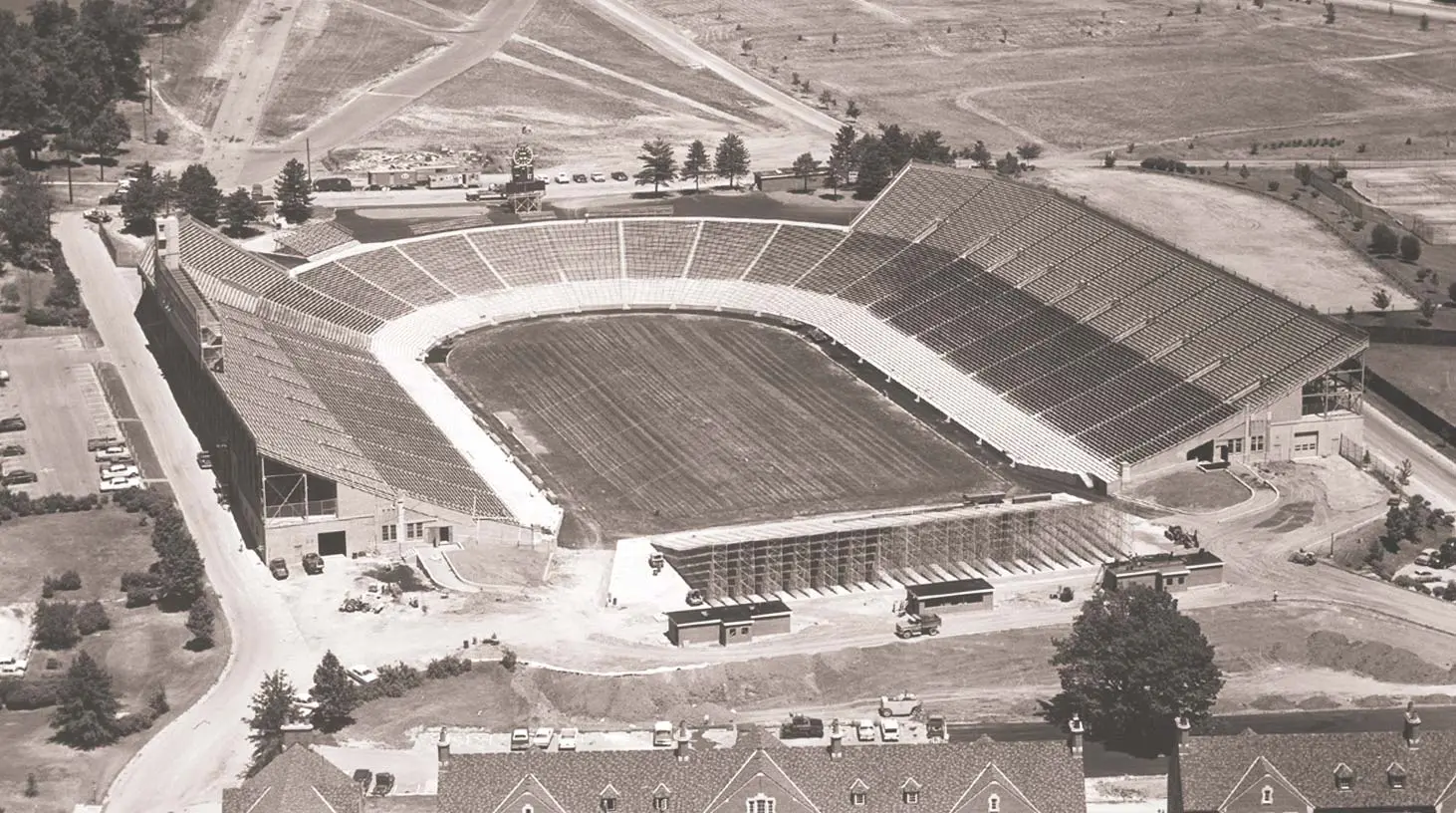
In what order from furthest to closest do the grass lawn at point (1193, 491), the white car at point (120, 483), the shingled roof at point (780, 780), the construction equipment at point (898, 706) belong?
the white car at point (120, 483) → the grass lawn at point (1193, 491) → the construction equipment at point (898, 706) → the shingled roof at point (780, 780)

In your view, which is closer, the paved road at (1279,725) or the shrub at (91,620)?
the paved road at (1279,725)

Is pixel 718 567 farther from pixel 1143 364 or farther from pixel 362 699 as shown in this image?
pixel 1143 364

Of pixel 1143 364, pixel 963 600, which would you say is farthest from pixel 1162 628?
pixel 1143 364

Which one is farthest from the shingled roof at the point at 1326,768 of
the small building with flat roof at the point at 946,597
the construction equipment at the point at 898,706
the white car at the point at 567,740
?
the small building with flat roof at the point at 946,597

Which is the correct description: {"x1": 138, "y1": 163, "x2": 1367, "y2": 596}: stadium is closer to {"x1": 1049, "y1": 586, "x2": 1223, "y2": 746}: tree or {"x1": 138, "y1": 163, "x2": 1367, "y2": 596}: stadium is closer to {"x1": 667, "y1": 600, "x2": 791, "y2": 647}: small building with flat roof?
{"x1": 667, "y1": 600, "x2": 791, "y2": 647}: small building with flat roof

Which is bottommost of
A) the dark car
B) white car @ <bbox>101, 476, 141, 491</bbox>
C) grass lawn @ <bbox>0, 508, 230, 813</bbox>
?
grass lawn @ <bbox>0, 508, 230, 813</bbox>

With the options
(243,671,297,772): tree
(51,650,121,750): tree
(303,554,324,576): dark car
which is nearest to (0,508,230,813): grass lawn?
(51,650,121,750): tree

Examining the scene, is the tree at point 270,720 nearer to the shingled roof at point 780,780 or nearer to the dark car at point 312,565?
the shingled roof at point 780,780
